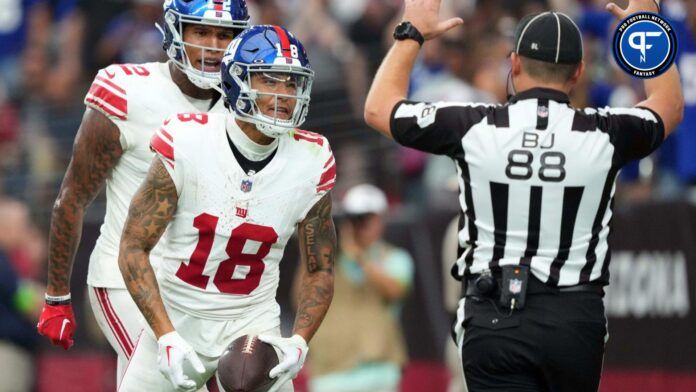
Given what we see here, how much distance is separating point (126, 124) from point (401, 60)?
1510 mm

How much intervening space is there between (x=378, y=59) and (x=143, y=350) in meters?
6.82

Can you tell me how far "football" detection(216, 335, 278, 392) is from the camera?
221 inches

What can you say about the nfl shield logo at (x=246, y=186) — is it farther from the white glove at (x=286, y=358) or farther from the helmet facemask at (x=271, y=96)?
the white glove at (x=286, y=358)

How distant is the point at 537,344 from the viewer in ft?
17.9

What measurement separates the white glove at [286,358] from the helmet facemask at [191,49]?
52.9 inches

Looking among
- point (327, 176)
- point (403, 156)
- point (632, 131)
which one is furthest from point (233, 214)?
point (403, 156)

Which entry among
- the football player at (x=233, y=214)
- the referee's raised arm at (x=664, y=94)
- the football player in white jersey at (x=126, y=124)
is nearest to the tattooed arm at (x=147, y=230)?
the football player at (x=233, y=214)

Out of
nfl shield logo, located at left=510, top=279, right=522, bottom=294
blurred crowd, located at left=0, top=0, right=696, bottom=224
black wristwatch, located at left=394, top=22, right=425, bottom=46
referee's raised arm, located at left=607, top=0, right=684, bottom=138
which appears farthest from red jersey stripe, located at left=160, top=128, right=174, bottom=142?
blurred crowd, located at left=0, top=0, right=696, bottom=224

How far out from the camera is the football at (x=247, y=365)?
18.4 ft

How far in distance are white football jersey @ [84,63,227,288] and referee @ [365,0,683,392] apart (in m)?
1.37

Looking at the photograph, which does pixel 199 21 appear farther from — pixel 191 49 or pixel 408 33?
pixel 408 33

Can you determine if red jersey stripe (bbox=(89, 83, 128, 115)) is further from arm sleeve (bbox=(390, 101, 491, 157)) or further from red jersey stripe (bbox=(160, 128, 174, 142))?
arm sleeve (bbox=(390, 101, 491, 157))

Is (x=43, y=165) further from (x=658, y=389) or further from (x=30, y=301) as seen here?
(x=658, y=389)

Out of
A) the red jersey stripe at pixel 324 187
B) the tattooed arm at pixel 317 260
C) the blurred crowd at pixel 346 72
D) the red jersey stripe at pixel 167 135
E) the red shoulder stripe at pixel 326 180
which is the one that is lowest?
the blurred crowd at pixel 346 72
